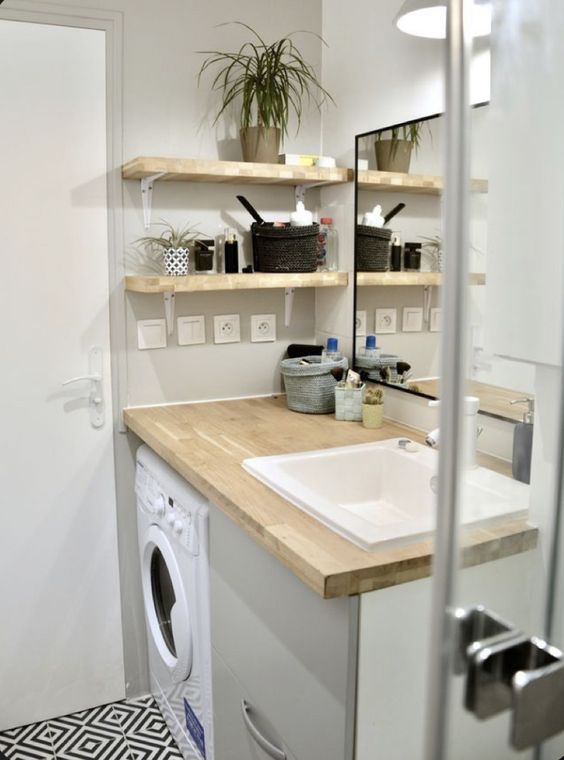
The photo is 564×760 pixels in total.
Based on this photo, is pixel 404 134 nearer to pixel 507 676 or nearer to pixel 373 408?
pixel 373 408

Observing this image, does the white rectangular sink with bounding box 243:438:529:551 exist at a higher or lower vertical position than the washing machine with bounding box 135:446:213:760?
higher

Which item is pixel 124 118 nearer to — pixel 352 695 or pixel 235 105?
pixel 235 105

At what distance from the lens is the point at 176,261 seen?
2.33 meters

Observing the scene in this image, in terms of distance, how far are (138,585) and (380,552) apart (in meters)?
1.44

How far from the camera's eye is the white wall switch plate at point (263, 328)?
266 centimetres

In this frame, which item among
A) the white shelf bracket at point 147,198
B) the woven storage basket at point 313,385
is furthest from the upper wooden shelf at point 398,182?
the white shelf bracket at point 147,198

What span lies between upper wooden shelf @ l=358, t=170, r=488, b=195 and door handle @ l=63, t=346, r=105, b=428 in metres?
0.99

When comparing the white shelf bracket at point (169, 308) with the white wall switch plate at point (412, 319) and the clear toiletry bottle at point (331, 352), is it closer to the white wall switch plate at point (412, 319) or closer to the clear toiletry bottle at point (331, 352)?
the clear toiletry bottle at point (331, 352)

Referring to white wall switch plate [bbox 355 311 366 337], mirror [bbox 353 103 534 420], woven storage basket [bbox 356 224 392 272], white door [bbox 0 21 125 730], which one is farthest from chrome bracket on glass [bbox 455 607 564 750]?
white door [bbox 0 21 125 730]

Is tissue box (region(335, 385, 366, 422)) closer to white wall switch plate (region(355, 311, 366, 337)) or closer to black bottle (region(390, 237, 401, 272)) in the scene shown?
white wall switch plate (region(355, 311, 366, 337))

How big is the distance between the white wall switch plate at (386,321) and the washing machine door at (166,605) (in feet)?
2.94

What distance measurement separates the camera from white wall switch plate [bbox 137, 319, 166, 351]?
97.8 inches

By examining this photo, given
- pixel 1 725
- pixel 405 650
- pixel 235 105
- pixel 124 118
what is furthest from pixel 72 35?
pixel 1 725

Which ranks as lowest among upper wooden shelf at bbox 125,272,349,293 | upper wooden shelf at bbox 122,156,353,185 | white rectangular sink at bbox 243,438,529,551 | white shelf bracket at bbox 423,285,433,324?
white rectangular sink at bbox 243,438,529,551
